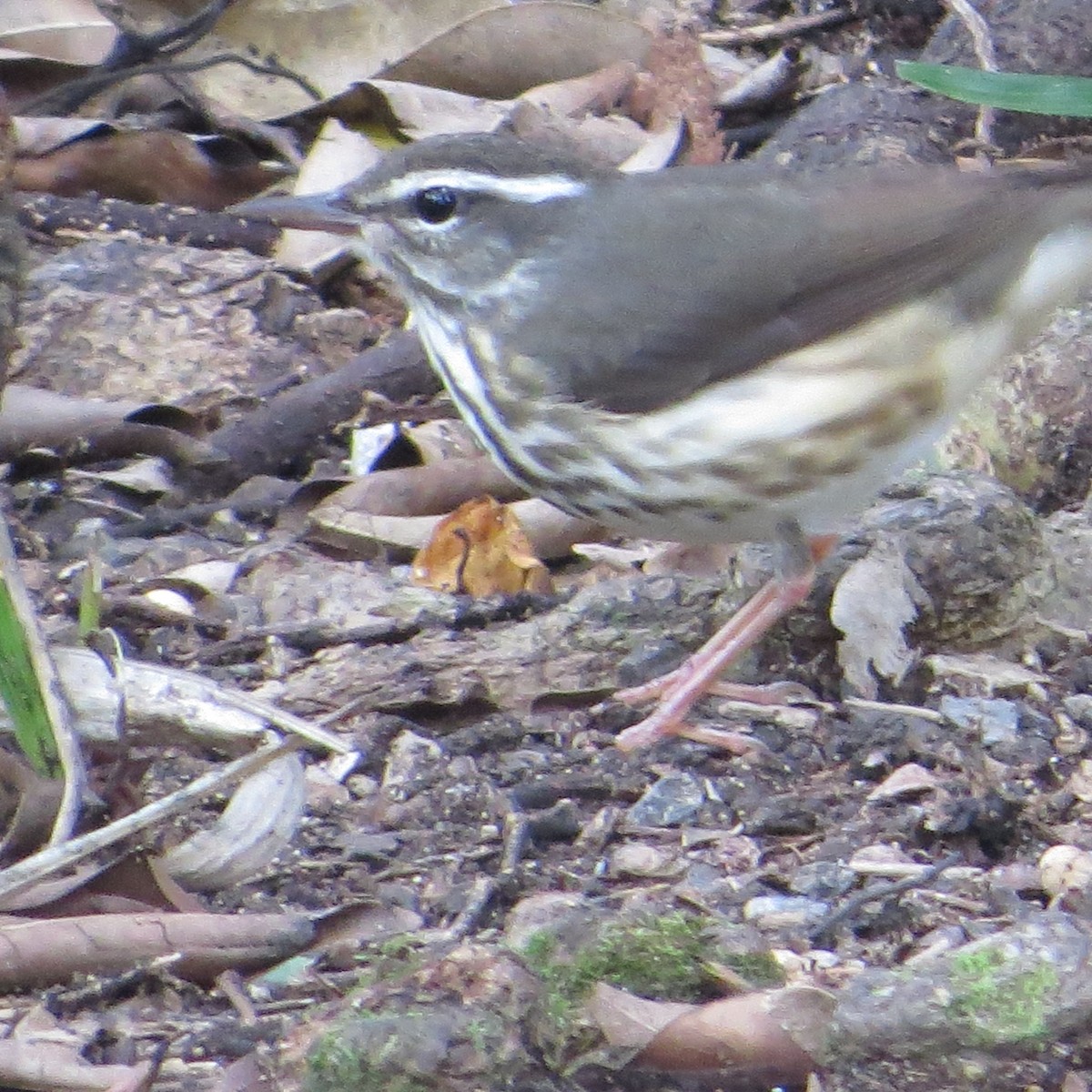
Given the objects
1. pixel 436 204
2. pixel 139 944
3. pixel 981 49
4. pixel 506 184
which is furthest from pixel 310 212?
pixel 981 49

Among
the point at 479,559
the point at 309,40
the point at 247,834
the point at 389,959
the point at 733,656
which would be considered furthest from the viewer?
the point at 309,40

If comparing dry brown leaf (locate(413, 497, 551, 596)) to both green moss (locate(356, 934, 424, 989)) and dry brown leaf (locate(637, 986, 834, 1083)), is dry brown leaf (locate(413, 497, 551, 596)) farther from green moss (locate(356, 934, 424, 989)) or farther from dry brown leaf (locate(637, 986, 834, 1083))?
dry brown leaf (locate(637, 986, 834, 1083))

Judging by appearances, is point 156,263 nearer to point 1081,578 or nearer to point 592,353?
point 592,353

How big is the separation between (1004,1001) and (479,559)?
2.73m

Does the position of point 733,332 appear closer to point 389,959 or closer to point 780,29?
point 389,959

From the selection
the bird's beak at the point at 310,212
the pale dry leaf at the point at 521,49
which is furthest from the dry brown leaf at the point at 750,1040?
the pale dry leaf at the point at 521,49

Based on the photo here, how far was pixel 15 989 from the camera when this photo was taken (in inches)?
130

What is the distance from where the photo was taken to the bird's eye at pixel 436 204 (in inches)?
186

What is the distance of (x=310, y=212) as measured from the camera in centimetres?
480

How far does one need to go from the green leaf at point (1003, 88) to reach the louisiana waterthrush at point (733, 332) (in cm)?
74

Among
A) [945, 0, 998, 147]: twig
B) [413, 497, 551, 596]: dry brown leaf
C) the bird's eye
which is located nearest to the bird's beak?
the bird's eye

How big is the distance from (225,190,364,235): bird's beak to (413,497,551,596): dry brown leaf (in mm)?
916

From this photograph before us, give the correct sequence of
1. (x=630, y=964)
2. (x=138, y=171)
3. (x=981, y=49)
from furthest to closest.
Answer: (x=138, y=171) < (x=981, y=49) < (x=630, y=964)

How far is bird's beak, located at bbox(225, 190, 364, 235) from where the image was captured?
4797 mm
